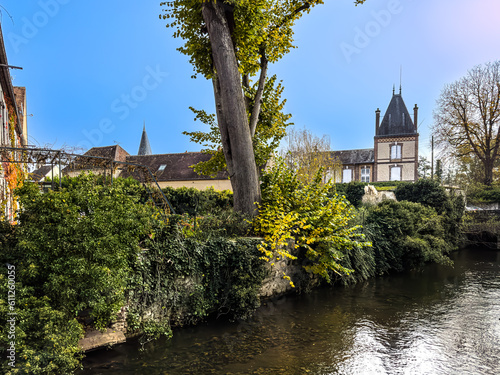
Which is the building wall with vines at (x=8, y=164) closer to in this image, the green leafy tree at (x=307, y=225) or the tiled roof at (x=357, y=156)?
the green leafy tree at (x=307, y=225)

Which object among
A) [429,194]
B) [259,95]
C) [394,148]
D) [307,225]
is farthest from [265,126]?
[394,148]

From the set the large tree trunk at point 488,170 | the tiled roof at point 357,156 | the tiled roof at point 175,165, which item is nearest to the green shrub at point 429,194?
the large tree trunk at point 488,170

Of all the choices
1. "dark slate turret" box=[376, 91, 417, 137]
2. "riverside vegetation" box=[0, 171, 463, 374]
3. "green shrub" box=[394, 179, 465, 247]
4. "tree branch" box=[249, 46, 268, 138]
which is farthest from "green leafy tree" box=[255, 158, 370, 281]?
"dark slate turret" box=[376, 91, 417, 137]

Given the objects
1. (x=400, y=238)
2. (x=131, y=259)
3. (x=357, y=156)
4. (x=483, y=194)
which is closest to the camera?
(x=131, y=259)

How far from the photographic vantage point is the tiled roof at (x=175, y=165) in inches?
1244

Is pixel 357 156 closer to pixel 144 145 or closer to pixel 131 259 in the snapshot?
pixel 144 145

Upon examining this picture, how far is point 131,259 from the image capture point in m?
5.96

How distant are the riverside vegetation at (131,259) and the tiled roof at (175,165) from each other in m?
21.4

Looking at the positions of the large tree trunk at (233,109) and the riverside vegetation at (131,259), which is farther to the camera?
the large tree trunk at (233,109)

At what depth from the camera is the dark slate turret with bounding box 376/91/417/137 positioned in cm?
4394

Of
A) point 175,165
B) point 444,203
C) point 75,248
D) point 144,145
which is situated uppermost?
point 144,145

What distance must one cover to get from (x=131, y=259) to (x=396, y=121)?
44.3 metres

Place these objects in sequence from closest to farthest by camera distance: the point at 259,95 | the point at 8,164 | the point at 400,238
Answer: the point at 259,95
the point at 8,164
the point at 400,238

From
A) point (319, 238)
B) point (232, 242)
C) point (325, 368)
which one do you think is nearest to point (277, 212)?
point (319, 238)
